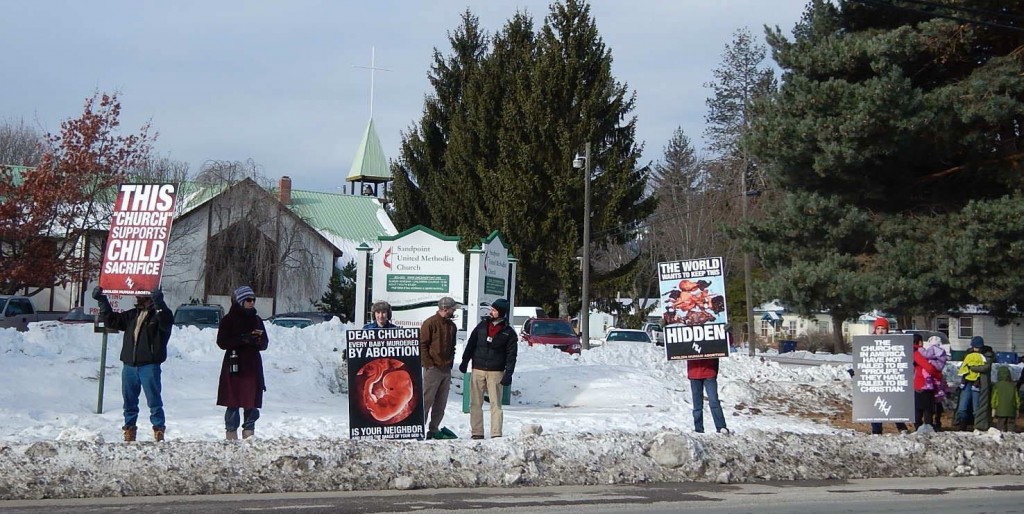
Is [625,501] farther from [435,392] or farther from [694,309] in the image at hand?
[694,309]

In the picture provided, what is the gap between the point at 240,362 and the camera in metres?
11.5

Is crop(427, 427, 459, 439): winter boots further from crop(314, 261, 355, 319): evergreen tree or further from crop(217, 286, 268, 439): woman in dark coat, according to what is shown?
crop(314, 261, 355, 319): evergreen tree

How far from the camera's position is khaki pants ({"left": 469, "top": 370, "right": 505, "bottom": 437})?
491 inches

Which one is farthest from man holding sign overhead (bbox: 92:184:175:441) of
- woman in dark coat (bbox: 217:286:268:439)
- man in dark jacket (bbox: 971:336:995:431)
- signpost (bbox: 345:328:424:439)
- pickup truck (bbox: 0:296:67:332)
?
pickup truck (bbox: 0:296:67:332)

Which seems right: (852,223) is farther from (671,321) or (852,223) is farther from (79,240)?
(79,240)

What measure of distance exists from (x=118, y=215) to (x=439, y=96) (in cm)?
4069

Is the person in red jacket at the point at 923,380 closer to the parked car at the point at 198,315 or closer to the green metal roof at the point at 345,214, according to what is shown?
the parked car at the point at 198,315

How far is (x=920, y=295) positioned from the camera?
1791 centimetres

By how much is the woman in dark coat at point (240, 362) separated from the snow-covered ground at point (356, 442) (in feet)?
1.54

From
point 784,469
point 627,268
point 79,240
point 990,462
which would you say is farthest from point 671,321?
point 627,268

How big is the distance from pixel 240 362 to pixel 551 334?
71.3 feet

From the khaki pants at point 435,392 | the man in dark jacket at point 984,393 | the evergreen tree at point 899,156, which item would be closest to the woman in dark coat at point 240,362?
the khaki pants at point 435,392

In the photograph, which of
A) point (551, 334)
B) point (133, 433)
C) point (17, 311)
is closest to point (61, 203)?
point (17, 311)

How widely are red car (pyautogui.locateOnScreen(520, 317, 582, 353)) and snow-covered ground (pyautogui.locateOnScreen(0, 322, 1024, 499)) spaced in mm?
9971
